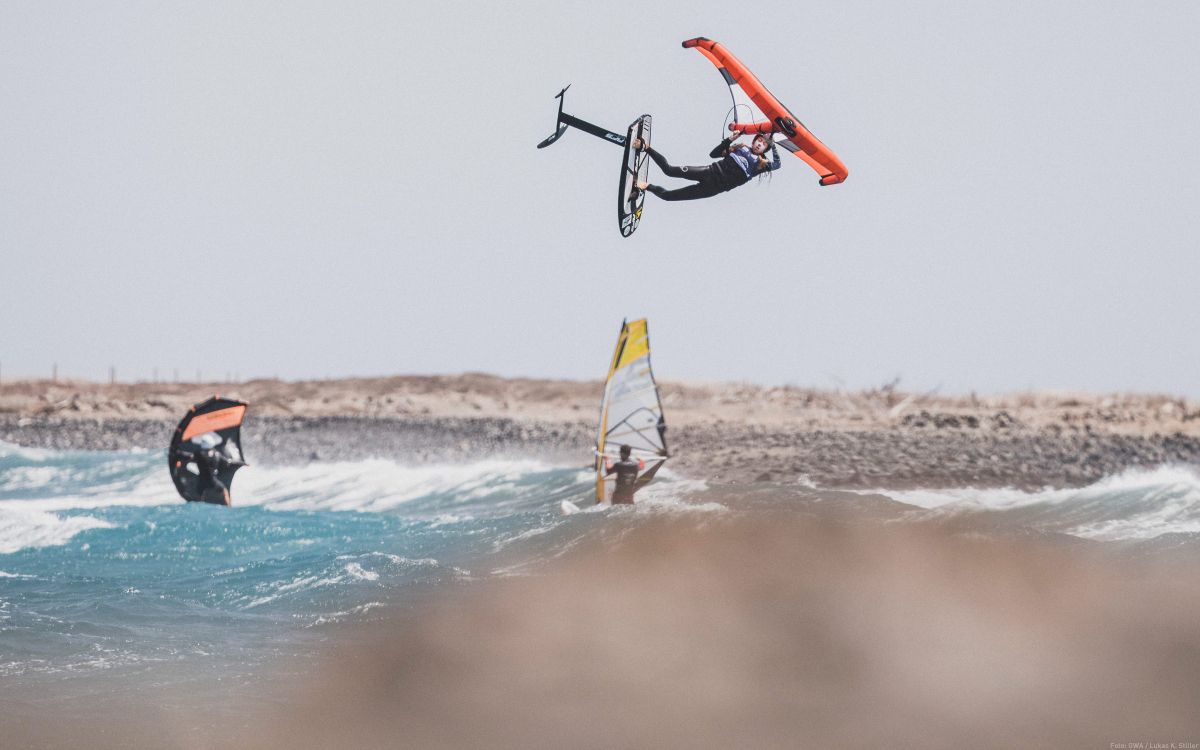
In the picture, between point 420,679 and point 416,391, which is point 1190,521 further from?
point 416,391

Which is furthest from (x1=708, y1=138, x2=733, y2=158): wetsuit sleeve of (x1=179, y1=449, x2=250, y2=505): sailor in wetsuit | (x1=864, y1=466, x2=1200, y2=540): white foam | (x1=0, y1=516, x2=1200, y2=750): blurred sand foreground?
(x1=179, y1=449, x2=250, y2=505): sailor in wetsuit

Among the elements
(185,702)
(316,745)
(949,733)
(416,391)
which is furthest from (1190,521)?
(416,391)

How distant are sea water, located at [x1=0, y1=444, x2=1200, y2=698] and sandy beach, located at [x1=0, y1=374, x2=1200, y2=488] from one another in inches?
76.5

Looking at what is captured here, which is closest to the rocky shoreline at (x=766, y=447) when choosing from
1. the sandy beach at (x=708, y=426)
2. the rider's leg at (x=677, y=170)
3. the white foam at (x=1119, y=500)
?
the sandy beach at (x=708, y=426)

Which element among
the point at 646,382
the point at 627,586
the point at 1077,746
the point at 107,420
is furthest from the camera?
the point at 107,420

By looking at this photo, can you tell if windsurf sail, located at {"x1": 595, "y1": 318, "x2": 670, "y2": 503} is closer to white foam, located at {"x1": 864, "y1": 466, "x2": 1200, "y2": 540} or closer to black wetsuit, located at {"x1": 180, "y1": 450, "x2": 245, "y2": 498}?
white foam, located at {"x1": 864, "y1": 466, "x2": 1200, "y2": 540}

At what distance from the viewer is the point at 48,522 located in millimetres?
15305

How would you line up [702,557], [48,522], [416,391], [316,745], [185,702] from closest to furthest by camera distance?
1. [316,745]
2. [185,702]
3. [702,557]
4. [48,522]
5. [416,391]

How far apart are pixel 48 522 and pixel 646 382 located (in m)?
11.9

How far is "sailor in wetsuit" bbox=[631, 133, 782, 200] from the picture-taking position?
3701 mm

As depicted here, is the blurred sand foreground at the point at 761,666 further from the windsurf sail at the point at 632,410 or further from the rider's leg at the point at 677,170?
the rider's leg at the point at 677,170

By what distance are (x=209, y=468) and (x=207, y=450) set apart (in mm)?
391

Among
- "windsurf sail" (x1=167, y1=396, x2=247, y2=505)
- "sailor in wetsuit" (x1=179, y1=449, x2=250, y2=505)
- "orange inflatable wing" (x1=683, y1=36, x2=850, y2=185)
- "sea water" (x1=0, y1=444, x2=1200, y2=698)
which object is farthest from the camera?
"sailor in wetsuit" (x1=179, y1=449, x2=250, y2=505)

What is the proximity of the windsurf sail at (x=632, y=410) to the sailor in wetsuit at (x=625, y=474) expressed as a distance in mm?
117
